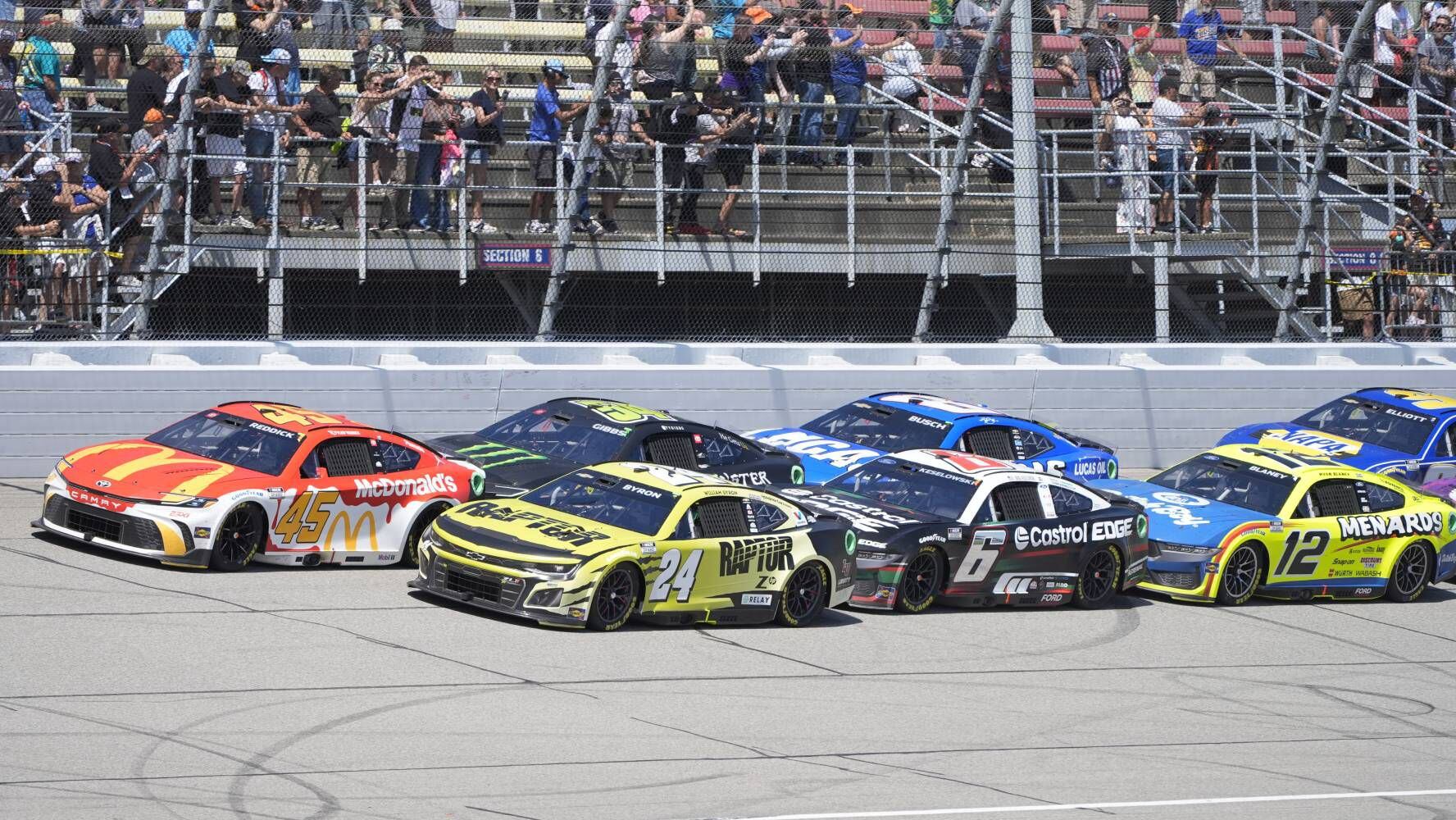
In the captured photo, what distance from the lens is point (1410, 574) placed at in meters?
15.7

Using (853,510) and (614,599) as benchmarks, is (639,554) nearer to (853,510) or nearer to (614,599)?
(614,599)

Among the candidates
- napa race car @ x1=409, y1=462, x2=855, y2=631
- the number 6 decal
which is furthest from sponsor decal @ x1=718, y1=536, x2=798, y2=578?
the number 6 decal

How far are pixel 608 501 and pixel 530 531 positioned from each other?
73 centimetres

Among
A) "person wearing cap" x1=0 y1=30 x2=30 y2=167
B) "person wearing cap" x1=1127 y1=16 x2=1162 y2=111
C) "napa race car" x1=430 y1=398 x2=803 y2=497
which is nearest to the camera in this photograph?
"napa race car" x1=430 y1=398 x2=803 y2=497

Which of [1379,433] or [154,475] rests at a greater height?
[154,475]

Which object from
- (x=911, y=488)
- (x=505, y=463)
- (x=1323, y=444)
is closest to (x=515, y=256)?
(x=505, y=463)

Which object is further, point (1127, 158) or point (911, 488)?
point (1127, 158)

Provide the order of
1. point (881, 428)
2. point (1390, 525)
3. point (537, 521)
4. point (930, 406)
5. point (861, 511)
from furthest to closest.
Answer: point (930, 406) → point (881, 428) → point (1390, 525) → point (861, 511) → point (537, 521)

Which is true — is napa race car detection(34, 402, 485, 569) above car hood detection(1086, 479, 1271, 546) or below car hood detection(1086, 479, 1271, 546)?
above

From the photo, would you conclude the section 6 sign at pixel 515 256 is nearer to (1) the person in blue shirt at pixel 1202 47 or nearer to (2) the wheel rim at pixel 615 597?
(2) the wheel rim at pixel 615 597

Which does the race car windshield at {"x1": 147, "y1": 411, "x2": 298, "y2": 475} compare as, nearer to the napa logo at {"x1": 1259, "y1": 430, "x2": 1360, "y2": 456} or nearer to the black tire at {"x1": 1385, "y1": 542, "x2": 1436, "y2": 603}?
the black tire at {"x1": 1385, "y1": 542, "x2": 1436, "y2": 603}

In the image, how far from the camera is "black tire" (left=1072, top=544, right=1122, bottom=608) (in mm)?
14438

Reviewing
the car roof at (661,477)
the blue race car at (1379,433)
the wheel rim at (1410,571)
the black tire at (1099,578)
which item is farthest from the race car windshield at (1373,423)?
the car roof at (661,477)

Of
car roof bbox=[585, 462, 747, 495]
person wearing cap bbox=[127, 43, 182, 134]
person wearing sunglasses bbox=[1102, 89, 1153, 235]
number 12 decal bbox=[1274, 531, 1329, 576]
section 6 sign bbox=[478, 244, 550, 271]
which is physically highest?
person wearing cap bbox=[127, 43, 182, 134]
